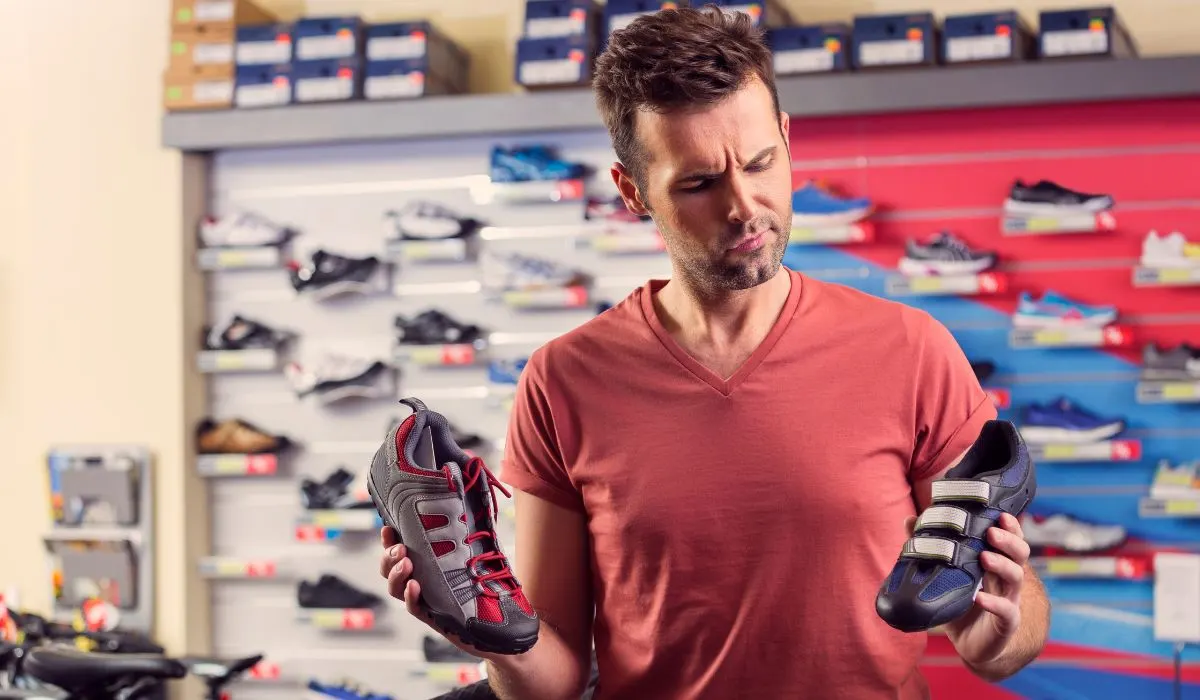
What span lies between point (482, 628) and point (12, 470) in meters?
4.52

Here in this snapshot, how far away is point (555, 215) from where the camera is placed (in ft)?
16.8

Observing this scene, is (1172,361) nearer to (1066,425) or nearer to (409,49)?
(1066,425)

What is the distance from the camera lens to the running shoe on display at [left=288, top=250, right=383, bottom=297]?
16.7 ft

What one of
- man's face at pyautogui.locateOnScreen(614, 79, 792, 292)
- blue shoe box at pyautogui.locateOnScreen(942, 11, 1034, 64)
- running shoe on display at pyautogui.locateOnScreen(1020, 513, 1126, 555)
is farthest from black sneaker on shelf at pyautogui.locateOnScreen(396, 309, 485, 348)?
man's face at pyautogui.locateOnScreen(614, 79, 792, 292)

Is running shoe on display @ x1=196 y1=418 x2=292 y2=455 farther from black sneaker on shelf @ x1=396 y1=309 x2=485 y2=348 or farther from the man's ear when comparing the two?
the man's ear

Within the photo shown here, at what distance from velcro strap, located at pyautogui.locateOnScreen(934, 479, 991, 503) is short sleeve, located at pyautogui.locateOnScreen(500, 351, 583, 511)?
55 centimetres

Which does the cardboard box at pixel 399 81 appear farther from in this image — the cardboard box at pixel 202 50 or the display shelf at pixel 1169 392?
the display shelf at pixel 1169 392

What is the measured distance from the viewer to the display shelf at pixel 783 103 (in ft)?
14.5

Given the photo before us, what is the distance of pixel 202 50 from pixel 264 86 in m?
0.31

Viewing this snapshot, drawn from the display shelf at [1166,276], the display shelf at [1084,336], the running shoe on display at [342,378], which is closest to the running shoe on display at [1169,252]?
the display shelf at [1166,276]

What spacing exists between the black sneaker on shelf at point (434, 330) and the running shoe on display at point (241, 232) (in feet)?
2.33

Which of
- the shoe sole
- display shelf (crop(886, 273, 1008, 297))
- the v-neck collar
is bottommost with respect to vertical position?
the shoe sole

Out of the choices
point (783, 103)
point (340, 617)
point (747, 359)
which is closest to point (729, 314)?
point (747, 359)

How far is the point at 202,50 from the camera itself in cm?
512
